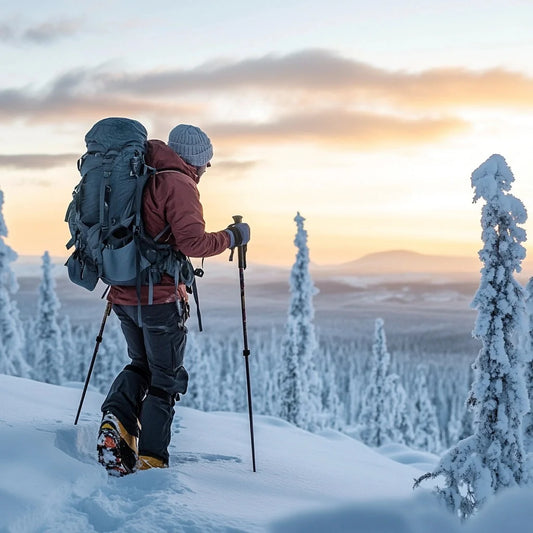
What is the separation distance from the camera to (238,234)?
19.2 feet

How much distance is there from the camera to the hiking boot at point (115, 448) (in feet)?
17.6

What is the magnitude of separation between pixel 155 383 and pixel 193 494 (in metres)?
1.39

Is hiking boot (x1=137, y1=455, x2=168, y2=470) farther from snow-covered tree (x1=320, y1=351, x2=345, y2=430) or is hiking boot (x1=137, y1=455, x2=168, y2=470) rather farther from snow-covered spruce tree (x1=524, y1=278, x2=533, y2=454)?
snow-covered tree (x1=320, y1=351, x2=345, y2=430)

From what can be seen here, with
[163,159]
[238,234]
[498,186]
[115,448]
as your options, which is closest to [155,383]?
[115,448]

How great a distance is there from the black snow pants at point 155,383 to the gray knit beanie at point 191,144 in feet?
4.89

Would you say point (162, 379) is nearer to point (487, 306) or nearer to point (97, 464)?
point (97, 464)

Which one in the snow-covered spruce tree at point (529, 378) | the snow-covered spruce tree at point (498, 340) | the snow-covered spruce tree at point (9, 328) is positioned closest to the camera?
the snow-covered spruce tree at point (498, 340)

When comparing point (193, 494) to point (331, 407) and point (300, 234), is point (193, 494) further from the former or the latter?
point (331, 407)

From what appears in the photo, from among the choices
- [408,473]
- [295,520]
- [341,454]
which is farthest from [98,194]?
Result: [408,473]

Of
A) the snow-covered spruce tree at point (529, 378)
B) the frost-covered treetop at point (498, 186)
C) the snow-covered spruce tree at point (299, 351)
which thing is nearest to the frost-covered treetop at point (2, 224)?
the snow-covered spruce tree at point (299, 351)

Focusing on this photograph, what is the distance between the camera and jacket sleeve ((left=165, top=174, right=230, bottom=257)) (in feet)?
17.2

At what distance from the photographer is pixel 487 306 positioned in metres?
8.08

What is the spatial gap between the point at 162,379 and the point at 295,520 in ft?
6.74

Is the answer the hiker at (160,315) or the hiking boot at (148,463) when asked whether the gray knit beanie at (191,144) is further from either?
the hiking boot at (148,463)
